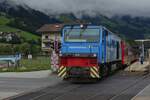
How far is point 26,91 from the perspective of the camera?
2591 cm

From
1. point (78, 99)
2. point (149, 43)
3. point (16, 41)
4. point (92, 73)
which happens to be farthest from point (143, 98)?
point (16, 41)

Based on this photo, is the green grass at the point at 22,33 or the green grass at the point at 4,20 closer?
the green grass at the point at 22,33

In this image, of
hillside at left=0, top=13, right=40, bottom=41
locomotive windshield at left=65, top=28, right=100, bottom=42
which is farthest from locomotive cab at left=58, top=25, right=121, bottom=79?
hillside at left=0, top=13, right=40, bottom=41

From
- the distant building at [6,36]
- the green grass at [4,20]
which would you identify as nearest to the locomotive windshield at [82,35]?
the distant building at [6,36]

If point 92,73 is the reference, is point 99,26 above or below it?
above

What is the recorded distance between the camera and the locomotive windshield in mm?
32219

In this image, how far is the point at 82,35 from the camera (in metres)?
32.4

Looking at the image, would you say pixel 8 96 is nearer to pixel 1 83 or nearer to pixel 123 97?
pixel 123 97

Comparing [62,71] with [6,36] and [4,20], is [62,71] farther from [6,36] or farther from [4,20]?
[4,20]

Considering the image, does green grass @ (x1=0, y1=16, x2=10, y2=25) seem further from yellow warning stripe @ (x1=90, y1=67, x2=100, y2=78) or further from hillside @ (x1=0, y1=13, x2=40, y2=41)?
yellow warning stripe @ (x1=90, y1=67, x2=100, y2=78)

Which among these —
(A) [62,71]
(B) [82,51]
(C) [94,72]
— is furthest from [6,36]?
(C) [94,72]

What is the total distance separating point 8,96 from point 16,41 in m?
106

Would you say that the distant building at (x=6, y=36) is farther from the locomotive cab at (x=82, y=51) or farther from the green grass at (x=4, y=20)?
the locomotive cab at (x=82, y=51)

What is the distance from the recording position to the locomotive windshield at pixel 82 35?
32.2 meters
